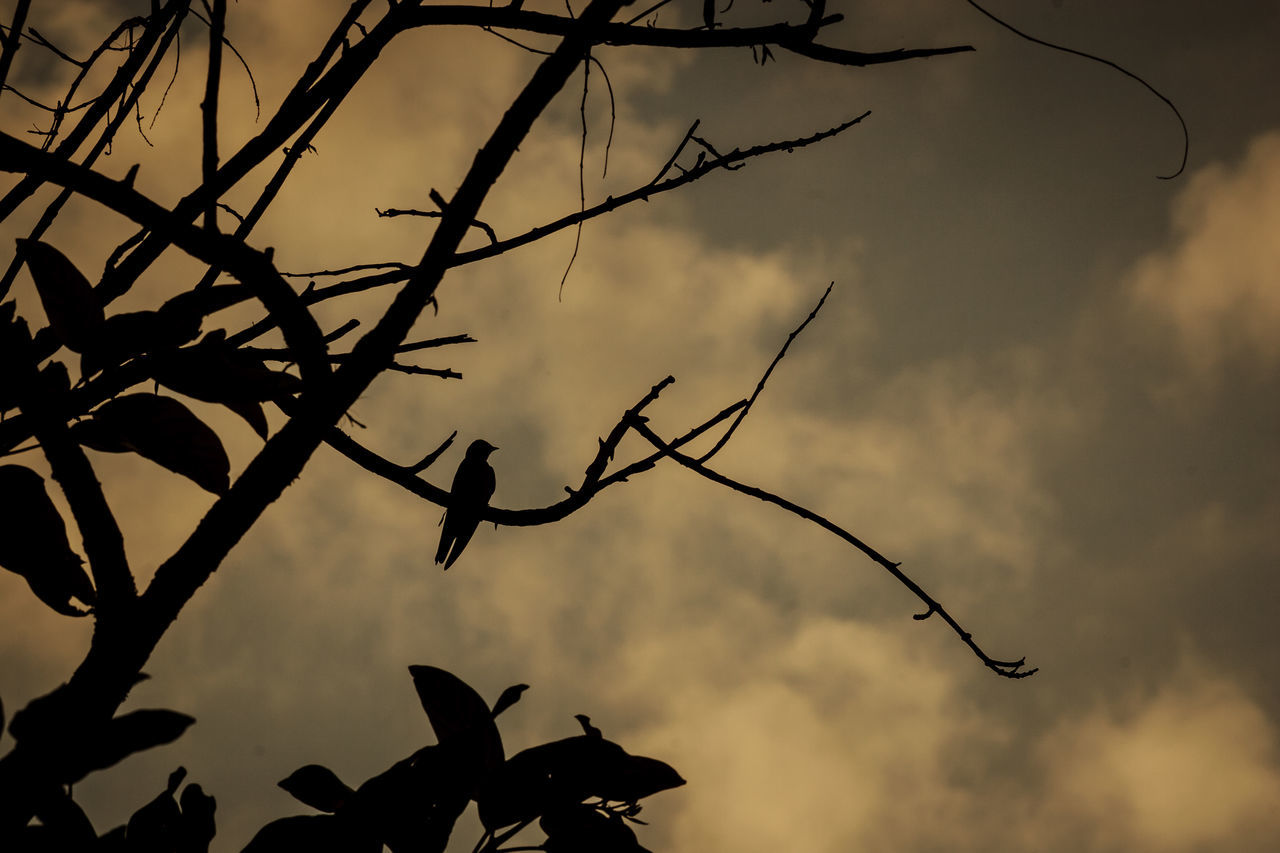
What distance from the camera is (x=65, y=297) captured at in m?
1.02

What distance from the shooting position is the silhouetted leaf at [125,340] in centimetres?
100

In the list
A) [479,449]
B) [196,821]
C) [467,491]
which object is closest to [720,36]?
[196,821]

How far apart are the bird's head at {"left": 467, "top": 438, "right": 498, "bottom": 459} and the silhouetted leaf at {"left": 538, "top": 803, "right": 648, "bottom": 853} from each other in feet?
8.66

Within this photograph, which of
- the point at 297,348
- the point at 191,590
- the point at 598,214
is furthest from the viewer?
the point at 598,214

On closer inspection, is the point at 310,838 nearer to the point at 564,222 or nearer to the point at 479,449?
the point at 564,222

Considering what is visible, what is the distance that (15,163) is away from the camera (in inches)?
35.8

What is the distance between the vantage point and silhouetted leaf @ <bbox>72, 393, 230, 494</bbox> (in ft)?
3.12

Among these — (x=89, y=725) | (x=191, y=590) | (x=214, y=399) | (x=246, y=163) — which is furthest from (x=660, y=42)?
(x=89, y=725)

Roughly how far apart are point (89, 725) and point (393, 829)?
329 millimetres

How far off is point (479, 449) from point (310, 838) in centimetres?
286

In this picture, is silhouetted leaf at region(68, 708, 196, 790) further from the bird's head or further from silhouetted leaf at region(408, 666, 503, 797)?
the bird's head

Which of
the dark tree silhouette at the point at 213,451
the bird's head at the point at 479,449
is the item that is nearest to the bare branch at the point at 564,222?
the dark tree silhouette at the point at 213,451

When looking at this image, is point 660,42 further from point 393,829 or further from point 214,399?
point 393,829

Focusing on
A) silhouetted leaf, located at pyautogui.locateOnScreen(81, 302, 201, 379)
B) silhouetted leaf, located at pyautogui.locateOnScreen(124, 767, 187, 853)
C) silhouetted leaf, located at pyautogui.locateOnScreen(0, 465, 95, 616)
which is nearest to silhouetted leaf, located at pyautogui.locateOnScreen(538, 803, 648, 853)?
silhouetted leaf, located at pyautogui.locateOnScreen(124, 767, 187, 853)
